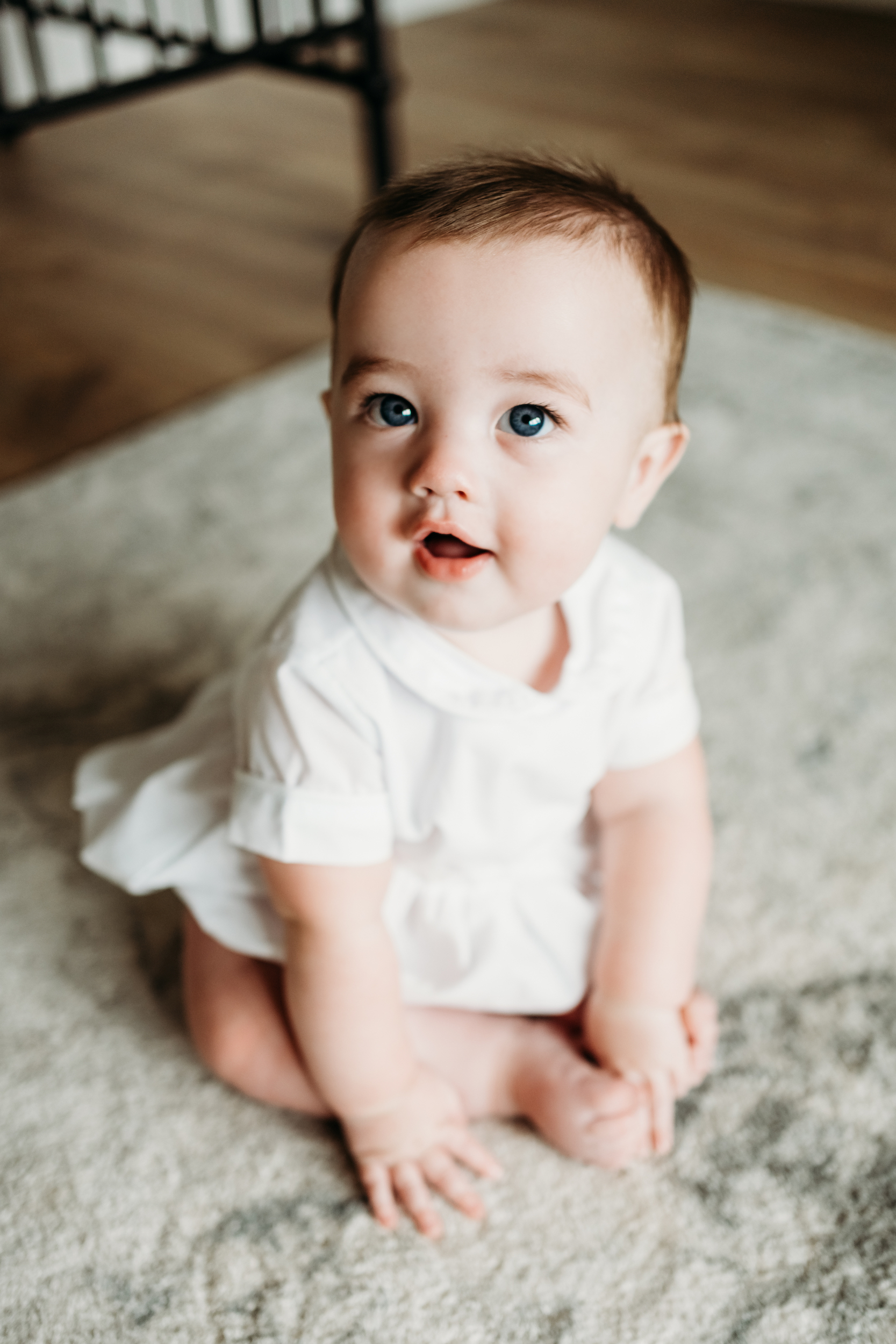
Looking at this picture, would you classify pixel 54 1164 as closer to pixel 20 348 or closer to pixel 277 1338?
pixel 277 1338

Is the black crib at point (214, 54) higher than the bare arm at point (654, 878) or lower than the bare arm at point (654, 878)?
higher

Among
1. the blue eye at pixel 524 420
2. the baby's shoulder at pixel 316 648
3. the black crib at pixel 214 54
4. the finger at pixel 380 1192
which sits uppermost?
the blue eye at pixel 524 420

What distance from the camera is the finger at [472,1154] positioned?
694mm

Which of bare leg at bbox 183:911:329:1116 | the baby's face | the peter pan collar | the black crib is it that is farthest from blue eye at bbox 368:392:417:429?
the black crib

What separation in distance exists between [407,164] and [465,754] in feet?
5.78

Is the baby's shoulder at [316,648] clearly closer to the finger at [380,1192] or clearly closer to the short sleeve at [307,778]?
the short sleeve at [307,778]

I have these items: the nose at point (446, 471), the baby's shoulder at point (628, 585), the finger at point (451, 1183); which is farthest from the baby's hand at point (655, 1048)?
the nose at point (446, 471)

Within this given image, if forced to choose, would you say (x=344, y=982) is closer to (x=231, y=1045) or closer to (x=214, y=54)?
(x=231, y=1045)

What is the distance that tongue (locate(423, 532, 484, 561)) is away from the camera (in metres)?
0.58

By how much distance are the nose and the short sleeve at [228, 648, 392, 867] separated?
0.13 meters

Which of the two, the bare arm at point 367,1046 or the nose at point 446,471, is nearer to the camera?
the nose at point 446,471

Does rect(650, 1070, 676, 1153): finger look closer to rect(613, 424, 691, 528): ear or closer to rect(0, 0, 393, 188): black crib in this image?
rect(613, 424, 691, 528): ear

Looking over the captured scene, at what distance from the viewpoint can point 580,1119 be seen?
0.69 m

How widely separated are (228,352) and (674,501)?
27.1 inches
